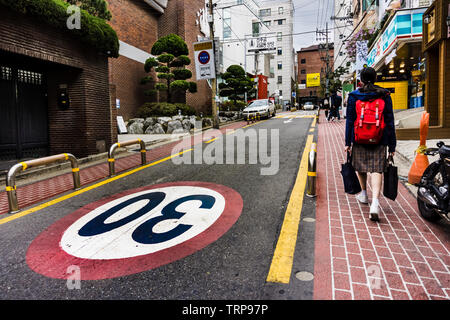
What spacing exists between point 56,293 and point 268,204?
328 centimetres

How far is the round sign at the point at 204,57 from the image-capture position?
18828mm

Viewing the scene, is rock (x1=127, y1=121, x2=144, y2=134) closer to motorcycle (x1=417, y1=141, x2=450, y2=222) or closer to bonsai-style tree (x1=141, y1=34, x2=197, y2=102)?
bonsai-style tree (x1=141, y1=34, x2=197, y2=102)

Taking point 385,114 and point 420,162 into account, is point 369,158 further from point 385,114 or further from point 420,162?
point 420,162

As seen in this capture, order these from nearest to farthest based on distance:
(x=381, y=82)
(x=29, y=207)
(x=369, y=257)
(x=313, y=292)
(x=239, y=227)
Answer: (x=313, y=292) < (x=369, y=257) < (x=239, y=227) < (x=29, y=207) < (x=381, y=82)

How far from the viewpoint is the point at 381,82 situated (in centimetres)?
2117

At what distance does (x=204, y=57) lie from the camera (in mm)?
18922

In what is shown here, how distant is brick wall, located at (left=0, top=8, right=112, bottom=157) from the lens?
30.8 feet

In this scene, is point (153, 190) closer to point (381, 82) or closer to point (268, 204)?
point (268, 204)

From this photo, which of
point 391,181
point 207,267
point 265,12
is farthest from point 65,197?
point 265,12

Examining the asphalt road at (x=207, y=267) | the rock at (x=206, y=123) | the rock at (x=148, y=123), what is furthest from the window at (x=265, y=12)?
the asphalt road at (x=207, y=267)

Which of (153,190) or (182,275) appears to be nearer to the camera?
(182,275)

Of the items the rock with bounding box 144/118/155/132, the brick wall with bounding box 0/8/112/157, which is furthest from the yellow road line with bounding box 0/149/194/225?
the rock with bounding box 144/118/155/132

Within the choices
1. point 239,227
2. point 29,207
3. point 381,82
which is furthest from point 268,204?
Result: point 381,82

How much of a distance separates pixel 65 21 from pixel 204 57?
10569mm
